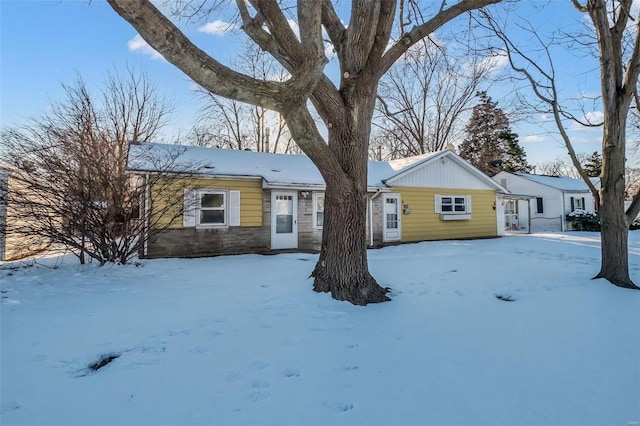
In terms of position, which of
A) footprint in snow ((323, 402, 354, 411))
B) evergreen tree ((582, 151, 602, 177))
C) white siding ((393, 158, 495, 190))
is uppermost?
evergreen tree ((582, 151, 602, 177))

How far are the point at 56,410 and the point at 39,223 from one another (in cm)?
621

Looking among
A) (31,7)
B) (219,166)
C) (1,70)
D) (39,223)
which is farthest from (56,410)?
(219,166)

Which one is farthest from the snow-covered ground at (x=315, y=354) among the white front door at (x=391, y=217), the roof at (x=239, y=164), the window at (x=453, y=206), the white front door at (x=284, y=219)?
the window at (x=453, y=206)

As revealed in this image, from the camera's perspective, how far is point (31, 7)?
589 centimetres

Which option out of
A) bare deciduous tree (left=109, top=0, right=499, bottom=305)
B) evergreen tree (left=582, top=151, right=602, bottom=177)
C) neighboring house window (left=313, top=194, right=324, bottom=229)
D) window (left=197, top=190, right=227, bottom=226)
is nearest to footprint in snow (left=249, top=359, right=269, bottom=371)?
bare deciduous tree (left=109, top=0, right=499, bottom=305)

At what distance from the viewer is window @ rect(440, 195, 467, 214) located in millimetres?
14828

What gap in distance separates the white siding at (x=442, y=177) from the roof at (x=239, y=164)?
0.36 metres

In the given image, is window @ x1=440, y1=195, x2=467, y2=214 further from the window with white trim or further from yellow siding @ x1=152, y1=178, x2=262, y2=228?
the window with white trim

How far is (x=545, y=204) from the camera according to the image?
23.1 meters

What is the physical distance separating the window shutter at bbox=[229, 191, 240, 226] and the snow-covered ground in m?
4.79

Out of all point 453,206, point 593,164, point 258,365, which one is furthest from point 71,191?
point 593,164

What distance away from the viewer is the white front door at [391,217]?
13.3 meters

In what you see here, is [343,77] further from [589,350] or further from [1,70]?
[1,70]

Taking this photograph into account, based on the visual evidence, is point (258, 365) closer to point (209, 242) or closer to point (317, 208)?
point (209, 242)
